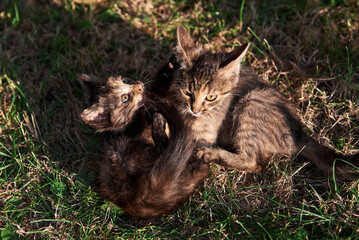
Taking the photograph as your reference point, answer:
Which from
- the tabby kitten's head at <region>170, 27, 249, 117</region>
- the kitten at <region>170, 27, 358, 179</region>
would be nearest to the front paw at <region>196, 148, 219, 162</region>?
the kitten at <region>170, 27, 358, 179</region>

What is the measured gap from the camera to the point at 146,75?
13.3 ft

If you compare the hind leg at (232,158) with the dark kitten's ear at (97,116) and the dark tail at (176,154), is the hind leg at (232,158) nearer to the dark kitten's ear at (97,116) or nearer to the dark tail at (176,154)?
the dark tail at (176,154)

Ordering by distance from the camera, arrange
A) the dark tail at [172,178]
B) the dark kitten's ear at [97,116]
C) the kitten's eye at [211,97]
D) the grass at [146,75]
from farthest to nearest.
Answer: the dark kitten's ear at [97,116] → the kitten's eye at [211,97] → the grass at [146,75] → the dark tail at [172,178]

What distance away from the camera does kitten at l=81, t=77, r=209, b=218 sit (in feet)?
9.17

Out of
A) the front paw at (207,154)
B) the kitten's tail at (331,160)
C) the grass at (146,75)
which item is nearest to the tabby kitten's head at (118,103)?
the grass at (146,75)

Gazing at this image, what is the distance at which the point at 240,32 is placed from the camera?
432cm

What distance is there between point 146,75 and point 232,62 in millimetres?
1501

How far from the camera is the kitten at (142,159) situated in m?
2.79

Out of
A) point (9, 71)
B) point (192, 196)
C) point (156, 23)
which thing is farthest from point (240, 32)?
point (9, 71)

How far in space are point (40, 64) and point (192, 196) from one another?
295 cm

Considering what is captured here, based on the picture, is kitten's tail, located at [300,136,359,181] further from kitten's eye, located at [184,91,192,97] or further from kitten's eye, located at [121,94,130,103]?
kitten's eye, located at [121,94,130,103]

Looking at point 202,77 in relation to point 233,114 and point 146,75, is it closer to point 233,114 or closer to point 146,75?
point 233,114

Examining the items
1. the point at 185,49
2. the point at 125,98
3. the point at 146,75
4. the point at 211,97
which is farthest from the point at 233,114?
the point at 146,75

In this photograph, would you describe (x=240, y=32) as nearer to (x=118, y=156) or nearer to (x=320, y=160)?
(x=320, y=160)
